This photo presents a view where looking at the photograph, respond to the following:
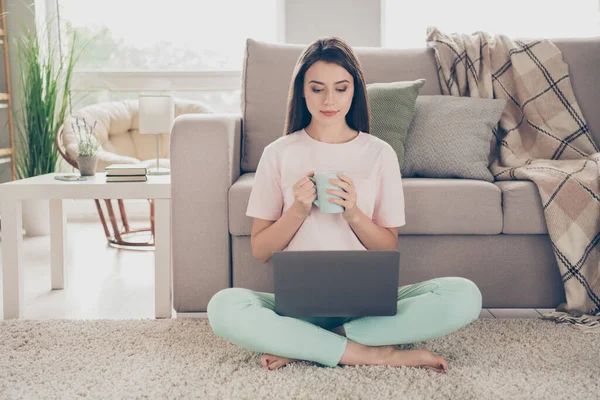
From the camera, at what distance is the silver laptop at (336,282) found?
140 cm

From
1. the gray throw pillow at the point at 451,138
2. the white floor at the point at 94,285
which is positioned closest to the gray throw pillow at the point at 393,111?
the gray throw pillow at the point at 451,138

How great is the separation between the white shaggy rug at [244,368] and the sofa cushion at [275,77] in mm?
809

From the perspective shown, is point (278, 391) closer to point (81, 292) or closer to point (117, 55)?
point (81, 292)

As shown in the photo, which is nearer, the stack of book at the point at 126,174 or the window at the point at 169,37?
the stack of book at the point at 126,174

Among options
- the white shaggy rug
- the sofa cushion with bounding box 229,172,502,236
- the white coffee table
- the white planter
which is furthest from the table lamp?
the white planter

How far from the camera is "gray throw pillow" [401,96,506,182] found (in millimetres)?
2219

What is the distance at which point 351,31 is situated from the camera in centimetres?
400

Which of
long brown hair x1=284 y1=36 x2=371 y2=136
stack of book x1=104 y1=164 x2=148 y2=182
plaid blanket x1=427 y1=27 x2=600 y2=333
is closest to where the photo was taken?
long brown hair x1=284 y1=36 x2=371 y2=136

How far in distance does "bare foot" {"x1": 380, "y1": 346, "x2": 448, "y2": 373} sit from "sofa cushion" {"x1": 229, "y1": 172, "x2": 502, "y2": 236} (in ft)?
1.72

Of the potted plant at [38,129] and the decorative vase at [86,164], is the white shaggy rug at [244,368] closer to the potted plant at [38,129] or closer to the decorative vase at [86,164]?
the decorative vase at [86,164]

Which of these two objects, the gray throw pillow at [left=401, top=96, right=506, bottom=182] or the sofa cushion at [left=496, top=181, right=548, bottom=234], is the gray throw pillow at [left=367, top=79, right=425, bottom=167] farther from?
the sofa cushion at [left=496, top=181, right=548, bottom=234]

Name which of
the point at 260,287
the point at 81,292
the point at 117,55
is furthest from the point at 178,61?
the point at 260,287

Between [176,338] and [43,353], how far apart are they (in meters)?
0.34

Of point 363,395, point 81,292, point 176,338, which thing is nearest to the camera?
point 363,395
